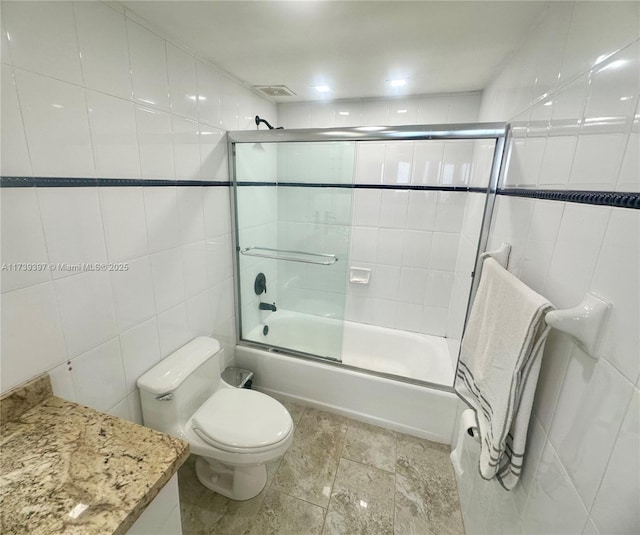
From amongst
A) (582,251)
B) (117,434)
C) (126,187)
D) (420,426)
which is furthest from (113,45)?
(420,426)

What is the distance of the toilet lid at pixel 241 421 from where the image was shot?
49.7 inches

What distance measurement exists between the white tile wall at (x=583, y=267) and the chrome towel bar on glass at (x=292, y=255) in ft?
4.01

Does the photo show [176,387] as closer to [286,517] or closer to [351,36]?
[286,517]

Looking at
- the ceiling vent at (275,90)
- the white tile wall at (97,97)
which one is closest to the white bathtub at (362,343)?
the white tile wall at (97,97)

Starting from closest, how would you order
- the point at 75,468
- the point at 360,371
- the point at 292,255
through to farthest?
the point at 75,468 < the point at 360,371 < the point at 292,255

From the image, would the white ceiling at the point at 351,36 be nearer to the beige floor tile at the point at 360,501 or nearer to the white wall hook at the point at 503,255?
the white wall hook at the point at 503,255

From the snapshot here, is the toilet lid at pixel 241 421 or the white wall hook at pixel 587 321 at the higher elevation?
the white wall hook at pixel 587 321

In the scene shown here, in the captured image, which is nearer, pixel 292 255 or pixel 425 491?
pixel 425 491

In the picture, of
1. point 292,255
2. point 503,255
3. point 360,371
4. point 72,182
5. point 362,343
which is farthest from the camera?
point 362,343

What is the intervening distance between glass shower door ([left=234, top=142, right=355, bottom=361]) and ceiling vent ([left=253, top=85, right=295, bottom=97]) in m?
0.37

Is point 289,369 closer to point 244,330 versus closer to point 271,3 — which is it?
point 244,330

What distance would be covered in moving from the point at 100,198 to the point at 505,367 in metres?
1.49

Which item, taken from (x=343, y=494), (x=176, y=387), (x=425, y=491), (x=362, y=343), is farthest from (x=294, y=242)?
(x=425, y=491)

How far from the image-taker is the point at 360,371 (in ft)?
6.07
